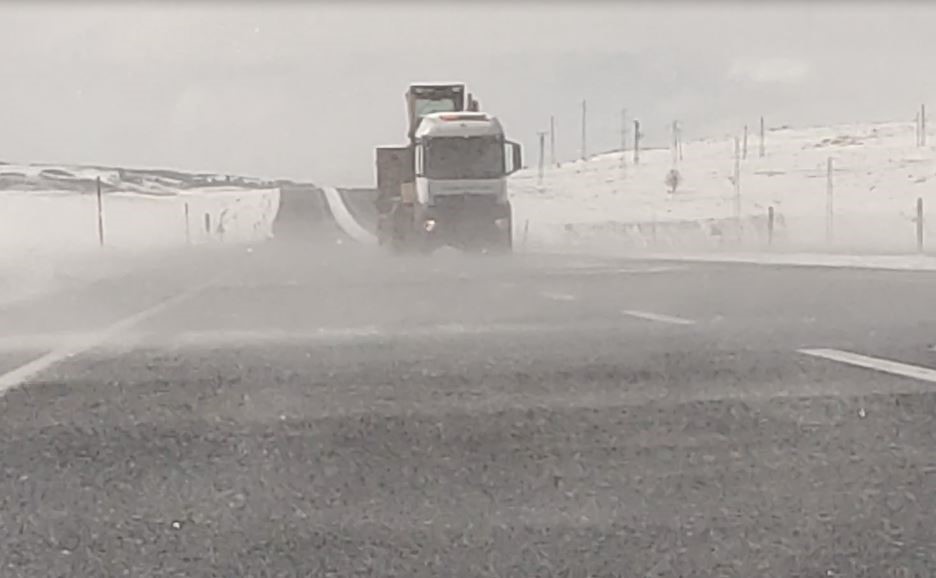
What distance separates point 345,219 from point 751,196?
2703cm

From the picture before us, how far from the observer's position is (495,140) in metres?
36.9

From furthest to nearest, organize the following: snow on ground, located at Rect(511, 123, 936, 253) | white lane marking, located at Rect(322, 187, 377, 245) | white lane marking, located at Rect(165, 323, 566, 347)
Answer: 1. white lane marking, located at Rect(322, 187, 377, 245)
2. snow on ground, located at Rect(511, 123, 936, 253)
3. white lane marking, located at Rect(165, 323, 566, 347)

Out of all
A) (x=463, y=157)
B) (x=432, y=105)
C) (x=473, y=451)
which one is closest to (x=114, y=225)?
(x=432, y=105)

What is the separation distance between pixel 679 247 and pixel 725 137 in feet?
403

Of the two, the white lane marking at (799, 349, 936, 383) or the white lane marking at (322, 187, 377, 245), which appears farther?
the white lane marking at (322, 187, 377, 245)

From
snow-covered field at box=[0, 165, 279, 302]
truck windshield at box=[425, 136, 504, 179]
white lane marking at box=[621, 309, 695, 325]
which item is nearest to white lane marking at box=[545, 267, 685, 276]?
truck windshield at box=[425, 136, 504, 179]

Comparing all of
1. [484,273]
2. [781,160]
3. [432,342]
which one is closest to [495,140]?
[484,273]

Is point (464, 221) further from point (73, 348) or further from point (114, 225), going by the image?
point (114, 225)

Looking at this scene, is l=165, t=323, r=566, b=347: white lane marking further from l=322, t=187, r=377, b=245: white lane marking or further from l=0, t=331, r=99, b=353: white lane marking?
l=322, t=187, r=377, b=245: white lane marking

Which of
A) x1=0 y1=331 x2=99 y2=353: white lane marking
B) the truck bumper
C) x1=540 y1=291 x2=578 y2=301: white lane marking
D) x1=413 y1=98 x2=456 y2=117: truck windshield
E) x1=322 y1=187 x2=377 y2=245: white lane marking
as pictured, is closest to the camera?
x1=0 y1=331 x2=99 y2=353: white lane marking

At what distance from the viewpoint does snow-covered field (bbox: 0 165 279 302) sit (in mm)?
34031

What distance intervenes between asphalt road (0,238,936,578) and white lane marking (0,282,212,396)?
0.25ft

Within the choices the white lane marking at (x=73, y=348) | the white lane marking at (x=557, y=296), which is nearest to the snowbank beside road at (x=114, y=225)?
the white lane marking at (x=557, y=296)

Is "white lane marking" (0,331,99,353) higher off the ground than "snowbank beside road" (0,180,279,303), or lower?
higher
